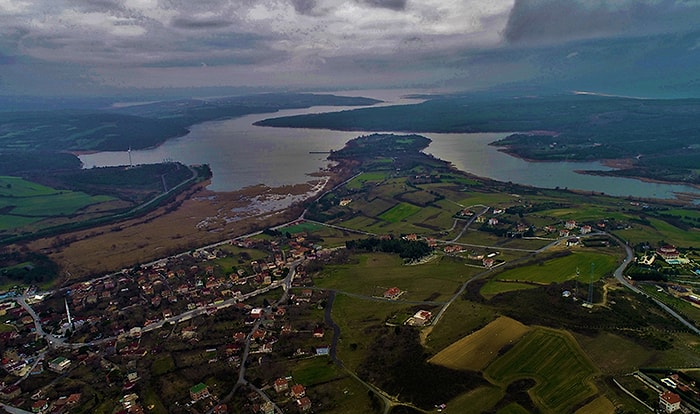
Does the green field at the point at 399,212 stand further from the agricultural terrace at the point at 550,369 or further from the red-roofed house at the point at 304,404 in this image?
the red-roofed house at the point at 304,404

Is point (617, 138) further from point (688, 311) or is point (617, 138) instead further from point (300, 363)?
point (300, 363)

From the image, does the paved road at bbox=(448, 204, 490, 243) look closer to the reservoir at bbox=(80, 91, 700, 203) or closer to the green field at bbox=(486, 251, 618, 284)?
the green field at bbox=(486, 251, 618, 284)

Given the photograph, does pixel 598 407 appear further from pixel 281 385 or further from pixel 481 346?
pixel 281 385

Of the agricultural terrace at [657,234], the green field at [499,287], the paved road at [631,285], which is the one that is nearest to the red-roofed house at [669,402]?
the paved road at [631,285]

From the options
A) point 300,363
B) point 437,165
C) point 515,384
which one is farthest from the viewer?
point 437,165

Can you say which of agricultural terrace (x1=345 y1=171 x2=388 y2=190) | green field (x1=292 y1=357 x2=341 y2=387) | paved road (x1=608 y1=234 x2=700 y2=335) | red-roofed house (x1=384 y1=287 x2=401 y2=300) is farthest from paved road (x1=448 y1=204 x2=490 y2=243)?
green field (x1=292 y1=357 x2=341 y2=387)

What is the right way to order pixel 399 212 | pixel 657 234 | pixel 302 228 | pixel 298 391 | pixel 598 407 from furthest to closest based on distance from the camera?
pixel 399 212 → pixel 302 228 → pixel 657 234 → pixel 298 391 → pixel 598 407

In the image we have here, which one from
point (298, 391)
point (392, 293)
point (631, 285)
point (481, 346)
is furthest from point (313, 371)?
point (631, 285)

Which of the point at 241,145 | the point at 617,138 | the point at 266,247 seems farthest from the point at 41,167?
the point at 617,138
